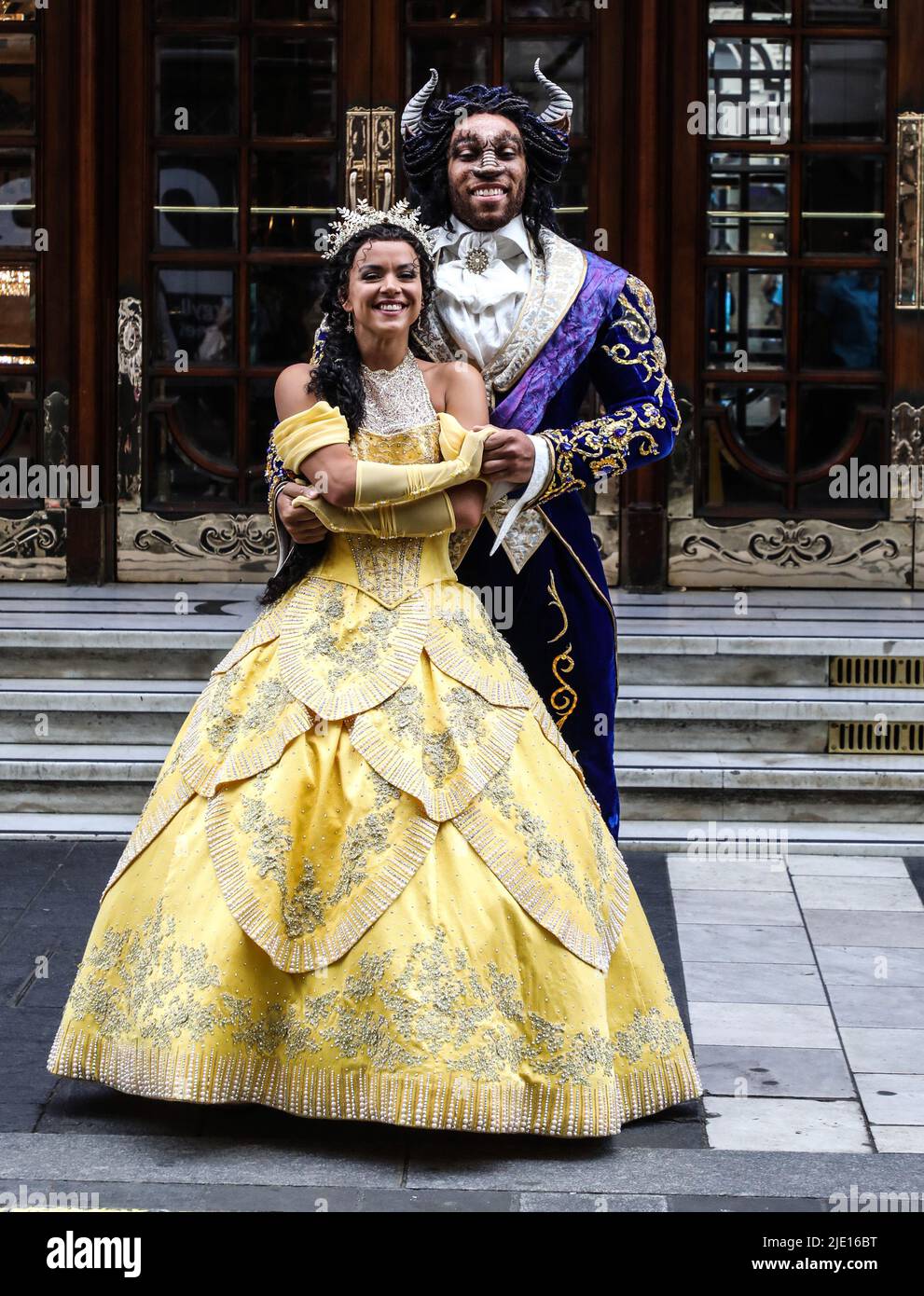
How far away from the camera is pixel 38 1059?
188 inches

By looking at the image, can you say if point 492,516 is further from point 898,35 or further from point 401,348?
point 898,35

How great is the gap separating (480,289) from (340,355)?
398mm

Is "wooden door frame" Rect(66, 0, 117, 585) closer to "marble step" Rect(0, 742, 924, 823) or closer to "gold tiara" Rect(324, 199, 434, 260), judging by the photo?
"marble step" Rect(0, 742, 924, 823)

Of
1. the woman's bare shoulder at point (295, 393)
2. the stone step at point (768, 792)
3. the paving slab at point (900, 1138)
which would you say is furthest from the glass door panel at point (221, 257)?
the paving slab at point (900, 1138)

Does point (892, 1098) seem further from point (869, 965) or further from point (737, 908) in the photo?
point (737, 908)

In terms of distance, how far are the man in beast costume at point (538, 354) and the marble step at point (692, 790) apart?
228 cm

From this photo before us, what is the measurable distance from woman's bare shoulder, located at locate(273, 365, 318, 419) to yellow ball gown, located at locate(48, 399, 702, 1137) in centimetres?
14

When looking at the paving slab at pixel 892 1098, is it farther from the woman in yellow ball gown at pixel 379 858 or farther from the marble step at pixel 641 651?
the marble step at pixel 641 651

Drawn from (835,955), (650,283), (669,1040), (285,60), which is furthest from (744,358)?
(669,1040)

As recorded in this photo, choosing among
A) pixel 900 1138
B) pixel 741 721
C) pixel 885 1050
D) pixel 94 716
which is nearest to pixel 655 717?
pixel 741 721

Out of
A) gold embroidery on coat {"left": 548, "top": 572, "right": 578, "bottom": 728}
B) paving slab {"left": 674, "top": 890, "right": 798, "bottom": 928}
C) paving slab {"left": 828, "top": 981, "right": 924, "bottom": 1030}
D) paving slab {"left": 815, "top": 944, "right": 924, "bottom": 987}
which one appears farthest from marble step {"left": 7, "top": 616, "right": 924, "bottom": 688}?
gold embroidery on coat {"left": 548, "top": 572, "right": 578, "bottom": 728}

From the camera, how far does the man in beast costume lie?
4.55 metres

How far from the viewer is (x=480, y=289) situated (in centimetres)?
461

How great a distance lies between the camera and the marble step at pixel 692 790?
7035 millimetres
